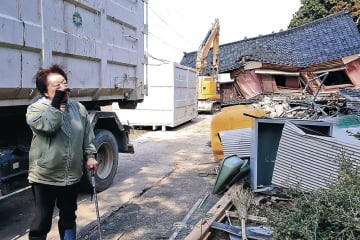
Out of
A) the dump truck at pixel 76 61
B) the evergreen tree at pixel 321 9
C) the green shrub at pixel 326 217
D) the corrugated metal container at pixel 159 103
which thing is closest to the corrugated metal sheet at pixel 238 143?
the dump truck at pixel 76 61

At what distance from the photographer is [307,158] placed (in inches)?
147

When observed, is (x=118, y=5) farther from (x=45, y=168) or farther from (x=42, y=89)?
(x=45, y=168)

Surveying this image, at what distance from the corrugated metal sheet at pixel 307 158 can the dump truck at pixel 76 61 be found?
97.5 inches

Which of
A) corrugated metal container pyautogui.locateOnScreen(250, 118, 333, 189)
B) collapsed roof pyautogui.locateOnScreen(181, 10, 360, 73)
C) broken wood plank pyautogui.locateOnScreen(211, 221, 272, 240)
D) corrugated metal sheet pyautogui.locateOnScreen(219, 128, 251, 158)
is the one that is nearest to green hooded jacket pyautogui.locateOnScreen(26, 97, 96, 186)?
broken wood plank pyautogui.locateOnScreen(211, 221, 272, 240)

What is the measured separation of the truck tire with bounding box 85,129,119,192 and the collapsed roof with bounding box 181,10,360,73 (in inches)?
361

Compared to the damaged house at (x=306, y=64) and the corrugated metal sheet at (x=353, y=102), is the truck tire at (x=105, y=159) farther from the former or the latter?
the damaged house at (x=306, y=64)

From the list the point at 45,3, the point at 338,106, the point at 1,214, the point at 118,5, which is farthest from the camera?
the point at 338,106

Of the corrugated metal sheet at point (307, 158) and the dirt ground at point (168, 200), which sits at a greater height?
the corrugated metal sheet at point (307, 158)

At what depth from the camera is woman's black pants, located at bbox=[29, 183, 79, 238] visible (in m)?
2.50

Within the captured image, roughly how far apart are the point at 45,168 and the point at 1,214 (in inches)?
80.0

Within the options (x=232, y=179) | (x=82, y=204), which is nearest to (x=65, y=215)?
(x=82, y=204)

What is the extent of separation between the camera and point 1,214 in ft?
12.9

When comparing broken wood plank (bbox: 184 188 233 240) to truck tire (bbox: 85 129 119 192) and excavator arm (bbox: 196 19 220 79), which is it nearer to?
truck tire (bbox: 85 129 119 192)

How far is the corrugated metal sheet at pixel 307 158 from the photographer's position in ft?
11.6
